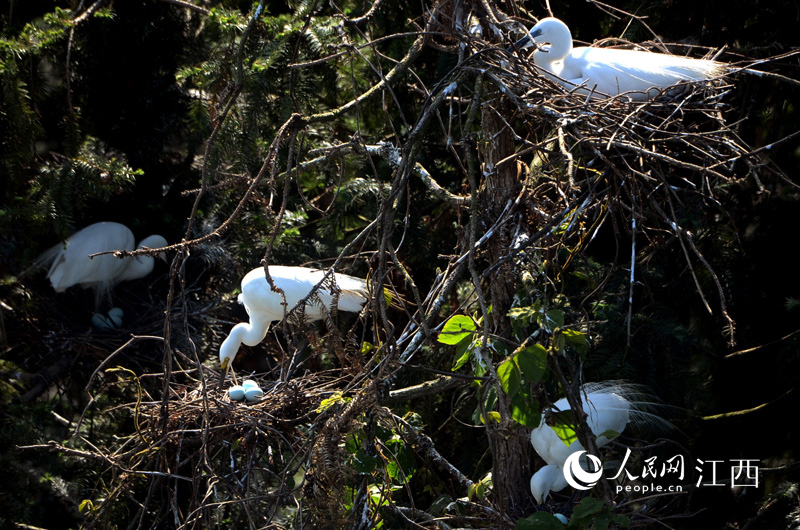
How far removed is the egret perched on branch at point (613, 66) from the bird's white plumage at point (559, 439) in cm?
82

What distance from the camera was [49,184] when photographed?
106 inches

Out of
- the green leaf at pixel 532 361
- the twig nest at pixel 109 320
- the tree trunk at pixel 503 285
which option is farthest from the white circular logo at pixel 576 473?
the twig nest at pixel 109 320

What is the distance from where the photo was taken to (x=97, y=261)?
11.0ft

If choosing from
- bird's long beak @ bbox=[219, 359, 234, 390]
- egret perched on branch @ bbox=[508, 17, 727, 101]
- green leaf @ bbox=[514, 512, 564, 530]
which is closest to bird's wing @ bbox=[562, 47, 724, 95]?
egret perched on branch @ bbox=[508, 17, 727, 101]

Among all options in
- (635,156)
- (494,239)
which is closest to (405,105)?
(494,239)

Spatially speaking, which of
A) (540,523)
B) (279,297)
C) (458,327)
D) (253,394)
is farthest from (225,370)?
(540,523)

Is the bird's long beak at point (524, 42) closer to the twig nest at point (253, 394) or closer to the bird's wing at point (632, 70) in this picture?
the bird's wing at point (632, 70)

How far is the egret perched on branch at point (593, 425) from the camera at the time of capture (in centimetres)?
203

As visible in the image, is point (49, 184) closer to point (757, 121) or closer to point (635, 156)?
point (635, 156)

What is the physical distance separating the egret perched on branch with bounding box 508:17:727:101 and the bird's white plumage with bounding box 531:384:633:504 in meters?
0.82

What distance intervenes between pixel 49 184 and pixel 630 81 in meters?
1.96

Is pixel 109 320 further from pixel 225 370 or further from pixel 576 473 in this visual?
pixel 576 473

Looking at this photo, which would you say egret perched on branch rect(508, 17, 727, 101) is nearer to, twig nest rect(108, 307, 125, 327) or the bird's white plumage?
the bird's white plumage

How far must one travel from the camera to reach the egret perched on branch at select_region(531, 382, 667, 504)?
2027mm
